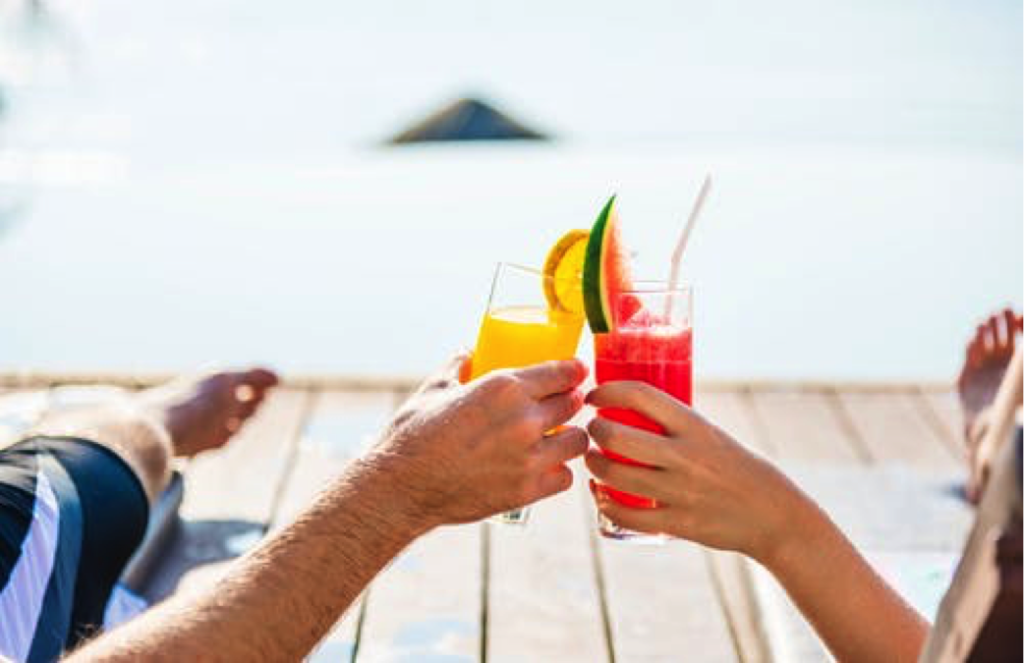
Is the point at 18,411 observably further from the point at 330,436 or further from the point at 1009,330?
the point at 1009,330

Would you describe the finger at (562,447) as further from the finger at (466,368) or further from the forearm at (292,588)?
the finger at (466,368)

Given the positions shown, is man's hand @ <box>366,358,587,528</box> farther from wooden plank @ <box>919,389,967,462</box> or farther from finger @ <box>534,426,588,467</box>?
wooden plank @ <box>919,389,967,462</box>

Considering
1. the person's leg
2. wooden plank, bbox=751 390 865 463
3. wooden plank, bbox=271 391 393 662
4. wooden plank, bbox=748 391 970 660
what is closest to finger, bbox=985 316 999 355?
wooden plank, bbox=748 391 970 660

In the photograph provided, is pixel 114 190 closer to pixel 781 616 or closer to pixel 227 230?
pixel 227 230

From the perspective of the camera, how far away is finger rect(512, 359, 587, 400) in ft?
4.42

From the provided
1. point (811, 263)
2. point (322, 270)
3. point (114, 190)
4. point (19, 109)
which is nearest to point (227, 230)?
point (322, 270)

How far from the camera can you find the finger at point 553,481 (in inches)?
54.2

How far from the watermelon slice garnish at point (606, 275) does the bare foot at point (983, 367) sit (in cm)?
131

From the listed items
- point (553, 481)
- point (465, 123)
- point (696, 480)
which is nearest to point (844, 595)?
point (696, 480)

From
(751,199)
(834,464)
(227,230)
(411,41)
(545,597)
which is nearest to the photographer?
(545,597)

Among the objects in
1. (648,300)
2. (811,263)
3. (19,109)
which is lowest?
(811,263)

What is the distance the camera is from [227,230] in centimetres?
542

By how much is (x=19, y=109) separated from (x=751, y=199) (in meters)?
3.58

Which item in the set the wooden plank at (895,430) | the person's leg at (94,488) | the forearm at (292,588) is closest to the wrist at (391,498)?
the forearm at (292,588)
